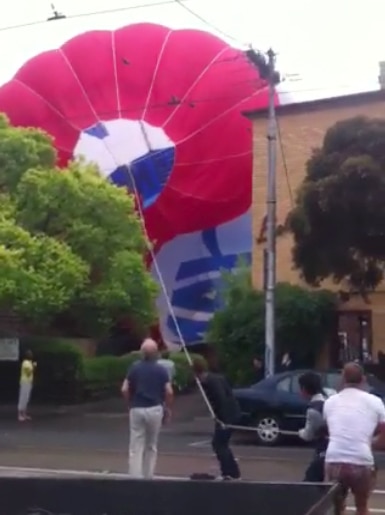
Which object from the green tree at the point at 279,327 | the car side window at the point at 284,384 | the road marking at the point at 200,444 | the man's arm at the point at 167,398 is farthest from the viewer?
the green tree at the point at 279,327

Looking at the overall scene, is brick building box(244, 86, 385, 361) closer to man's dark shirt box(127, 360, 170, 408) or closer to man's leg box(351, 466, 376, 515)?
man's dark shirt box(127, 360, 170, 408)

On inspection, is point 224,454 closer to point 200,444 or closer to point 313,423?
point 313,423

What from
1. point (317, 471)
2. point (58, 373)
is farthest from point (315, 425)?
point (58, 373)

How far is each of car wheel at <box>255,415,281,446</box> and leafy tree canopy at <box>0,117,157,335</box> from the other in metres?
10.0

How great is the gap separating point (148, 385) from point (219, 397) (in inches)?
40.2

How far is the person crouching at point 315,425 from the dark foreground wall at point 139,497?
443cm

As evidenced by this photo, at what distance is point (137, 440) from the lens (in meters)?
14.4

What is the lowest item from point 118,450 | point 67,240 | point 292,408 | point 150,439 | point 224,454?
point 118,450

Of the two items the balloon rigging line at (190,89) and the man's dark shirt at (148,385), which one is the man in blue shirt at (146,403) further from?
the balloon rigging line at (190,89)

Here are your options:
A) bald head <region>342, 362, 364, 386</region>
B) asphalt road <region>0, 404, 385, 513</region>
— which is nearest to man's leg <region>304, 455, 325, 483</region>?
bald head <region>342, 362, 364, 386</region>

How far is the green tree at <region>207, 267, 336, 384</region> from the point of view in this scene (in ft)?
105

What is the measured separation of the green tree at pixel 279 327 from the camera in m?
31.9

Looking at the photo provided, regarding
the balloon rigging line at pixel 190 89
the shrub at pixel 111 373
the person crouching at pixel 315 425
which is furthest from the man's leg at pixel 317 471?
the balloon rigging line at pixel 190 89

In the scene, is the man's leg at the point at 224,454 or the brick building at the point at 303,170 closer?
the man's leg at the point at 224,454
